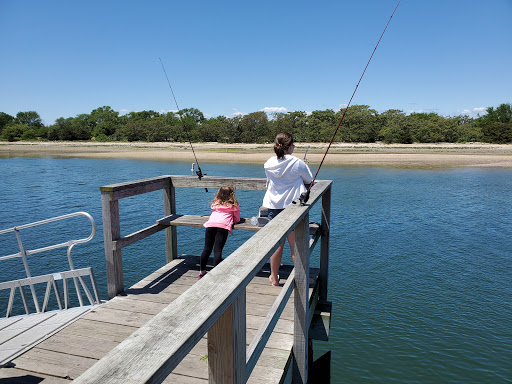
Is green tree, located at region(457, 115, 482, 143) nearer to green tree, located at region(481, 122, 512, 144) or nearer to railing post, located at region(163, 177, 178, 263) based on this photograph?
green tree, located at region(481, 122, 512, 144)

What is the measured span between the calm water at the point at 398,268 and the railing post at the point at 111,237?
3367 mm

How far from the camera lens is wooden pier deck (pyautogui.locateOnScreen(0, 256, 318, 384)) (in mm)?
2717

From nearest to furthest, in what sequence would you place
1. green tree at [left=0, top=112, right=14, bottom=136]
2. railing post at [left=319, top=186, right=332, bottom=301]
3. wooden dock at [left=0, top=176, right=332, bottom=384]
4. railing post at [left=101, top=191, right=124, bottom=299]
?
wooden dock at [left=0, top=176, right=332, bottom=384] < railing post at [left=101, top=191, right=124, bottom=299] < railing post at [left=319, top=186, right=332, bottom=301] < green tree at [left=0, top=112, right=14, bottom=136]

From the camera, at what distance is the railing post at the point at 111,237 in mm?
3880

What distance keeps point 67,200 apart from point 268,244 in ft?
61.5

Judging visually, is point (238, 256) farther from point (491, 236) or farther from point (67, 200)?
point (67, 200)

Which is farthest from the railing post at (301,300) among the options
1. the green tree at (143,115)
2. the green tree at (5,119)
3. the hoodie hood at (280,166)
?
the green tree at (5,119)

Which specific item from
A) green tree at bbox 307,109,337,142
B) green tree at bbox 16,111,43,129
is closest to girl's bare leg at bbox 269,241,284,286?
green tree at bbox 307,109,337,142

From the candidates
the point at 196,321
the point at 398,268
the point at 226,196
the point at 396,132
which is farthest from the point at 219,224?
the point at 396,132

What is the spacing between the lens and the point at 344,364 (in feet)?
18.8

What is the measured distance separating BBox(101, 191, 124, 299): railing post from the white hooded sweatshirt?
5.21 feet

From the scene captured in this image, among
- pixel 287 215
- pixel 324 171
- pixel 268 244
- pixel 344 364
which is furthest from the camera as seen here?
pixel 324 171

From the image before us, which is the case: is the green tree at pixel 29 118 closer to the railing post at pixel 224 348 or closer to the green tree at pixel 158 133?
the green tree at pixel 158 133

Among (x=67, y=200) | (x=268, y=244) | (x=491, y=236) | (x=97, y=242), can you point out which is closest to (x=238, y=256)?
(x=268, y=244)
